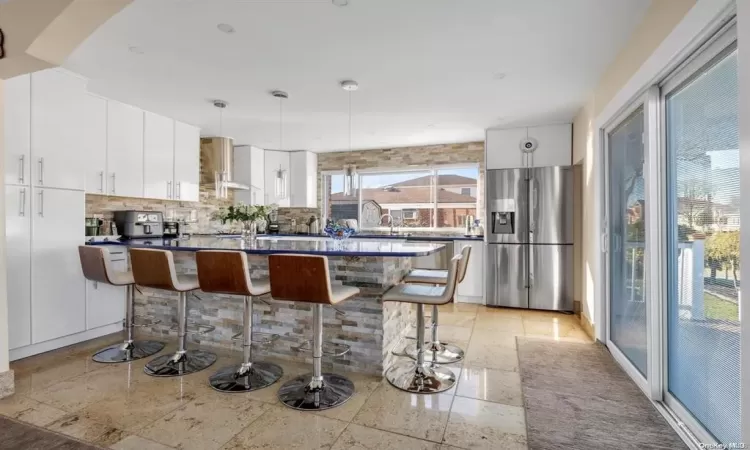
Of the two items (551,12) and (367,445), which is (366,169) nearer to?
(551,12)

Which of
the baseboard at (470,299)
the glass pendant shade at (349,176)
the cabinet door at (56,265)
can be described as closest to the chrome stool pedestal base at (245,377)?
the cabinet door at (56,265)

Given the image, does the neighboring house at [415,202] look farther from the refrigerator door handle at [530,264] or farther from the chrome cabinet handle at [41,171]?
the chrome cabinet handle at [41,171]

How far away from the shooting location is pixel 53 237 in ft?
10.3

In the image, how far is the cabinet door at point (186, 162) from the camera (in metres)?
4.67

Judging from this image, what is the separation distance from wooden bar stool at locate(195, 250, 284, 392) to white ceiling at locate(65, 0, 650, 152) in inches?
59.6

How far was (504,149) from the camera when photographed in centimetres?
488

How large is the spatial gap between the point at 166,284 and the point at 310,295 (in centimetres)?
122

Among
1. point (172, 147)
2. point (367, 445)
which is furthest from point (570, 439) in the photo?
point (172, 147)

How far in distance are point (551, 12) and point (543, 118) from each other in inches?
96.1

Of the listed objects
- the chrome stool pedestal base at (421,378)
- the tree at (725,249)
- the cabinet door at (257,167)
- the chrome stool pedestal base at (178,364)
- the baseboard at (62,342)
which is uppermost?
the cabinet door at (257,167)

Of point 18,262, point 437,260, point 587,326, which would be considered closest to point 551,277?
point 587,326

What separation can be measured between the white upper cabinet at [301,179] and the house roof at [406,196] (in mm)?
546

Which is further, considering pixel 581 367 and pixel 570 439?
pixel 581 367

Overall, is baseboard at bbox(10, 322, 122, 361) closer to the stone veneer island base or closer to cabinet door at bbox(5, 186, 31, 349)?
cabinet door at bbox(5, 186, 31, 349)
